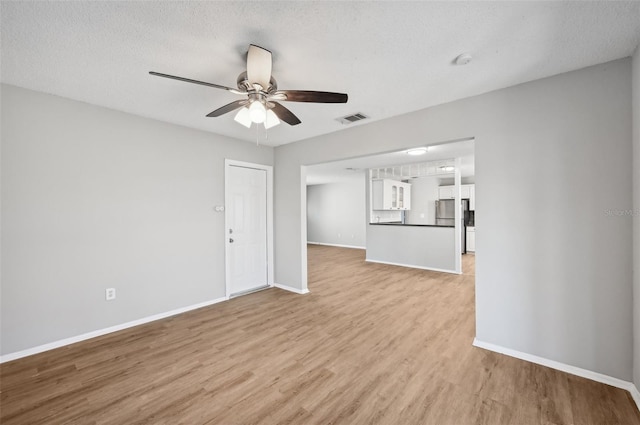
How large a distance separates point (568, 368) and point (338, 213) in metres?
8.02

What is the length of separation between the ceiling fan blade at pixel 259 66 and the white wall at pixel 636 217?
2610mm

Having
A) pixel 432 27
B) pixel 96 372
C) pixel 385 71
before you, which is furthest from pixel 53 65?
pixel 432 27

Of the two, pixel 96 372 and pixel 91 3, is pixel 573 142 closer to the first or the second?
pixel 91 3

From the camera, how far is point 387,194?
702cm

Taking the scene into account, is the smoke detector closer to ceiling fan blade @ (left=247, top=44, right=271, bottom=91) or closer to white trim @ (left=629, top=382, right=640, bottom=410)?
ceiling fan blade @ (left=247, top=44, right=271, bottom=91)

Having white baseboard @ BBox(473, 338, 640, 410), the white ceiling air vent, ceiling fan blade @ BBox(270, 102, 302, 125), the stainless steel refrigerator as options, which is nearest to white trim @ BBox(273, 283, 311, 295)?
white baseboard @ BBox(473, 338, 640, 410)

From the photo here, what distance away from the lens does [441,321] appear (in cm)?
327

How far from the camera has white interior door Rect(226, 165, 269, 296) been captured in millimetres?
4266

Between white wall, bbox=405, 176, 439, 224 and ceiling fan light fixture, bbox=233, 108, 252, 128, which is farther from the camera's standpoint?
white wall, bbox=405, 176, 439, 224

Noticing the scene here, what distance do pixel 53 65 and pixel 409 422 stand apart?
3813 millimetres

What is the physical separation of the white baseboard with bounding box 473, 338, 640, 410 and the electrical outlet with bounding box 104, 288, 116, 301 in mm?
4003

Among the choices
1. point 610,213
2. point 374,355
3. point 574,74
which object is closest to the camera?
point 610,213

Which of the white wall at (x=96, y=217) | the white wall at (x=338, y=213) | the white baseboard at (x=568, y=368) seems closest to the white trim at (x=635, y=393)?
the white baseboard at (x=568, y=368)

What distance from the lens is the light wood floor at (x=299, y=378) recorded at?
5.92 ft
